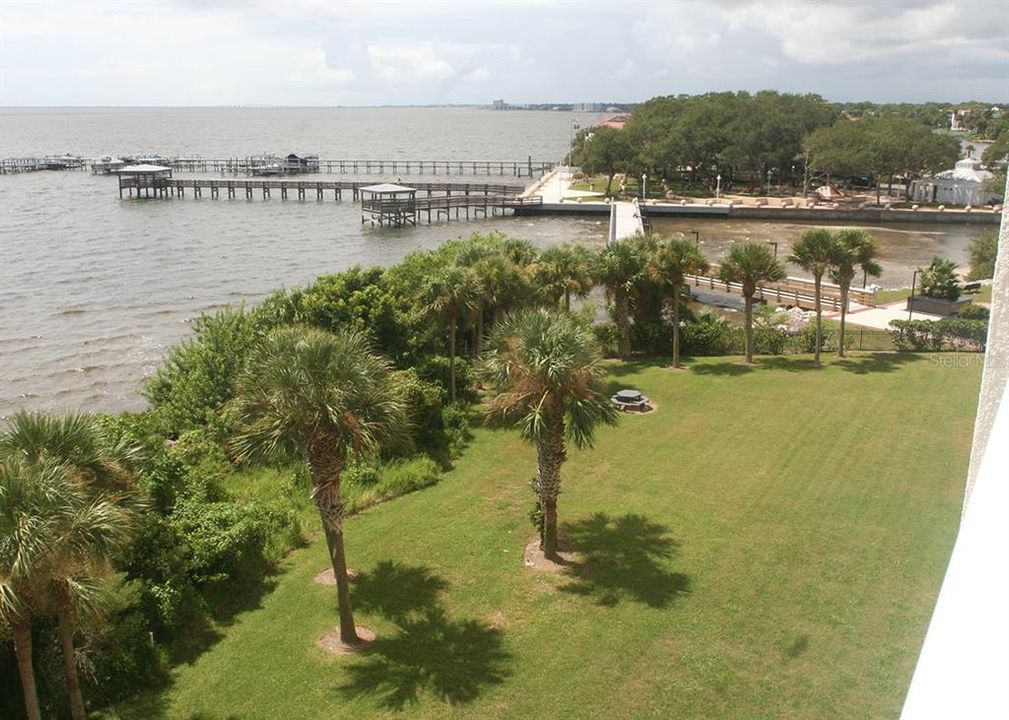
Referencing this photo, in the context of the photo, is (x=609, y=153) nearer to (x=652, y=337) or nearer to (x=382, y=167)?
(x=382, y=167)

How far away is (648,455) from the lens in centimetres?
2198

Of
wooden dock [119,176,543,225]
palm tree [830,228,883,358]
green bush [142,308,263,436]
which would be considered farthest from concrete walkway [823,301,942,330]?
wooden dock [119,176,543,225]

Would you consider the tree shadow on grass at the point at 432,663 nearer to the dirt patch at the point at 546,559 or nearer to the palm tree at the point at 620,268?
the dirt patch at the point at 546,559

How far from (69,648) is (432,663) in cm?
546

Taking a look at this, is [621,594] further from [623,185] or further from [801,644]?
[623,185]

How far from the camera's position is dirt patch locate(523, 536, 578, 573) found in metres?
16.3

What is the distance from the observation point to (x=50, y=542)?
9.44m

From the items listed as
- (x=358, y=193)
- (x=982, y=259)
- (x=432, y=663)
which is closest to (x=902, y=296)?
(x=982, y=259)

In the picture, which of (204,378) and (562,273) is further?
(562,273)

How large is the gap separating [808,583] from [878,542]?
244 centimetres

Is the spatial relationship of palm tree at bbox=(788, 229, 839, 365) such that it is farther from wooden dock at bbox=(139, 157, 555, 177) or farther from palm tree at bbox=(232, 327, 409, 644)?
wooden dock at bbox=(139, 157, 555, 177)

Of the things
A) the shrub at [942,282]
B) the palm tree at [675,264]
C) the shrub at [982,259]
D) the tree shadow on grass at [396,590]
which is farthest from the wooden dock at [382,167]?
the tree shadow on grass at [396,590]

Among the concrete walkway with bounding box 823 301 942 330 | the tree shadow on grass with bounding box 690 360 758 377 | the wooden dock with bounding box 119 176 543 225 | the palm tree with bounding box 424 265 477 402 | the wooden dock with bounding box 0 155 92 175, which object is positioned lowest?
the tree shadow on grass with bounding box 690 360 758 377

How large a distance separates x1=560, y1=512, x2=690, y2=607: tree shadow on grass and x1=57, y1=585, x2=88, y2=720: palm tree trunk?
8212 mm
